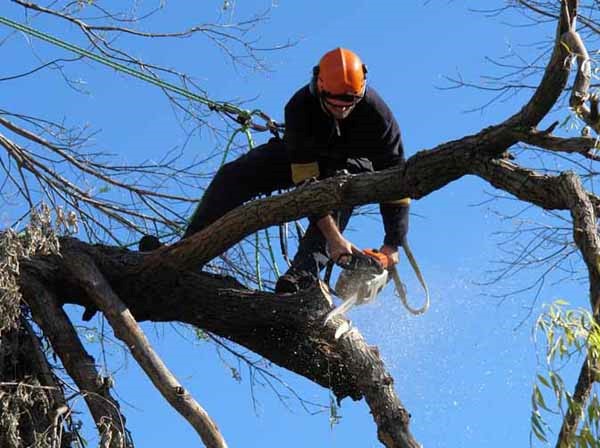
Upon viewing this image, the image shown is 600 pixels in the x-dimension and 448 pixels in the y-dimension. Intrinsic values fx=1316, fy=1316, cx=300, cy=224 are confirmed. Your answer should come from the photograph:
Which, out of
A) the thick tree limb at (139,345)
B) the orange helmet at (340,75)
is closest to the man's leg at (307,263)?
the orange helmet at (340,75)

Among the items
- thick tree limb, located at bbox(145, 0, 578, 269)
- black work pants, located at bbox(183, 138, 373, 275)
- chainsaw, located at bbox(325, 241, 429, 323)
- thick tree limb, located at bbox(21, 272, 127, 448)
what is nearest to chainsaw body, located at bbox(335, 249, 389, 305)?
chainsaw, located at bbox(325, 241, 429, 323)

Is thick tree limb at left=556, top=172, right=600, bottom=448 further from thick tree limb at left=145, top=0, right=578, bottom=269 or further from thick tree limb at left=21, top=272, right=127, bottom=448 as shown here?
thick tree limb at left=21, top=272, right=127, bottom=448

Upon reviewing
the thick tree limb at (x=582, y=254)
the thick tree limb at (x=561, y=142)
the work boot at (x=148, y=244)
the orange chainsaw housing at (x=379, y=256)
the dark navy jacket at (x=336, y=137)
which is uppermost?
the dark navy jacket at (x=336, y=137)

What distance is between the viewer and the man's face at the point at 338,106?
21.5 feet

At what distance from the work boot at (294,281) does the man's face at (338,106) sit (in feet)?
2.95

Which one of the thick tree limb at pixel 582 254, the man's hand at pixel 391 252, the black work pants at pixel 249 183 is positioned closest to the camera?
the thick tree limb at pixel 582 254

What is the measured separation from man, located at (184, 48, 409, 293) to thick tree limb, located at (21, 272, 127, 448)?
3.01ft

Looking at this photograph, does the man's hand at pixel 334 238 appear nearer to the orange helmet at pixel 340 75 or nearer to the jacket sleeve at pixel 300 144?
the jacket sleeve at pixel 300 144

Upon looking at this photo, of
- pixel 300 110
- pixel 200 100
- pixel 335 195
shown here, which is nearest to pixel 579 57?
pixel 335 195

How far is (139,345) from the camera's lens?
252 inches

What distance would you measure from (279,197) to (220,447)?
3.91 feet

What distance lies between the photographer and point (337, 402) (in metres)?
7.08

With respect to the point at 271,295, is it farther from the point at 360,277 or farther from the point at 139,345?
the point at 139,345

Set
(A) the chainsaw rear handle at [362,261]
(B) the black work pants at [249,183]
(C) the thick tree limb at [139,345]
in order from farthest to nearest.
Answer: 1. (B) the black work pants at [249,183]
2. (A) the chainsaw rear handle at [362,261]
3. (C) the thick tree limb at [139,345]
